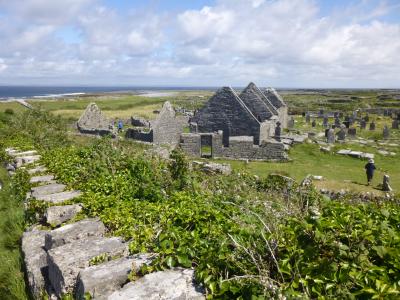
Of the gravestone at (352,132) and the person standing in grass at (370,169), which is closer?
the person standing in grass at (370,169)

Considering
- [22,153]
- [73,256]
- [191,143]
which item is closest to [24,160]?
[22,153]

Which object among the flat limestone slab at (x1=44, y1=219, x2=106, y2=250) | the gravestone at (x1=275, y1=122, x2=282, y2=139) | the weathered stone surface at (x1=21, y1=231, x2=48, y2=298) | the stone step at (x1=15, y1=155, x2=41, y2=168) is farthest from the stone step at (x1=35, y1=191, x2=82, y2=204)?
the gravestone at (x1=275, y1=122, x2=282, y2=139)

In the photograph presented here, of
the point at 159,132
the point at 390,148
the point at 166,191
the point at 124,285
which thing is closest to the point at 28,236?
the point at 166,191

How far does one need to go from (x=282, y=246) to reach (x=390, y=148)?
25.4m

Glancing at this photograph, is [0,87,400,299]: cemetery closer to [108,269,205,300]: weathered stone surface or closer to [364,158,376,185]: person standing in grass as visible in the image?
[108,269,205,300]: weathered stone surface

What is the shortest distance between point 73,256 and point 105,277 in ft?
2.49

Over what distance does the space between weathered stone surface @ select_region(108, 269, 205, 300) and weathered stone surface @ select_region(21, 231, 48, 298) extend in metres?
1.67

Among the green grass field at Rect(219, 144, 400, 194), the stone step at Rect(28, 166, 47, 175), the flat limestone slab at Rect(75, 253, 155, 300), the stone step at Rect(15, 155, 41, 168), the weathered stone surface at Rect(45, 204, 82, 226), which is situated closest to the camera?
the flat limestone slab at Rect(75, 253, 155, 300)

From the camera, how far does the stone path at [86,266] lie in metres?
3.18

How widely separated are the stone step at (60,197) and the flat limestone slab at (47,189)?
0.88 ft

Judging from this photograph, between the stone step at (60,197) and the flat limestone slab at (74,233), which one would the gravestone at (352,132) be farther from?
the flat limestone slab at (74,233)

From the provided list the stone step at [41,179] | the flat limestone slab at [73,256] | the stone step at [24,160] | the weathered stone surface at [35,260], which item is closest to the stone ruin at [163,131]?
the stone step at [24,160]

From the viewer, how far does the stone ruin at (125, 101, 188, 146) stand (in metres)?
21.5

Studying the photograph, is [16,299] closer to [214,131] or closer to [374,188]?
[374,188]
